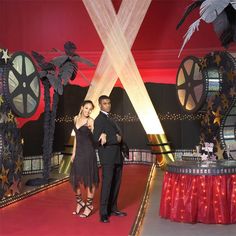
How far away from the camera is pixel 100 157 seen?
16.1 feet

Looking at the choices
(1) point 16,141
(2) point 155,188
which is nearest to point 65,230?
(1) point 16,141

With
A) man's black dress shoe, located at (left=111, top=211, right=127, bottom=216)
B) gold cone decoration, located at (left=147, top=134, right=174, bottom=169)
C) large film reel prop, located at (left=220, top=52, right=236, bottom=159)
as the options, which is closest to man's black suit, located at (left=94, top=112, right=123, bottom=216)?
man's black dress shoe, located at (left=111, top=211, right=127, bottom=216)

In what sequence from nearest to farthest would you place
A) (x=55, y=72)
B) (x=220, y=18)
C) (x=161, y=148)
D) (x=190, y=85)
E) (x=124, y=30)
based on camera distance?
1. (x=220, y=18)
2. (x=55, y=72)
3. (x=190, y=85)
4. (x=124, y=30)
5. (x=161, y=148)

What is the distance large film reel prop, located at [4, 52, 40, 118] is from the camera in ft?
19.7

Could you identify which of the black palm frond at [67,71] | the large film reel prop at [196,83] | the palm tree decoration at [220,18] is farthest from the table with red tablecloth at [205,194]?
the black palm frond at [67,71]

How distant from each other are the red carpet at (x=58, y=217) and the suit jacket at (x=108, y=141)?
688mm

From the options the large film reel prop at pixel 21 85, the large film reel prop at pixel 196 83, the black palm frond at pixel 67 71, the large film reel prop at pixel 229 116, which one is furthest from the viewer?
the black palm frond at pixel 67 71

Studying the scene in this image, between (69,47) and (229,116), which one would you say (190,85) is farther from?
(69,47)

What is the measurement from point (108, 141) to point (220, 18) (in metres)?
1.90

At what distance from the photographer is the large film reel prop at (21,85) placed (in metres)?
6.02

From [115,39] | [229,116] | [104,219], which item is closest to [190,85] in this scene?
[229,116]

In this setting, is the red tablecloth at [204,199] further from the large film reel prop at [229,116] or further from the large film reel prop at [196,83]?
the large film reel prop at [196,83]

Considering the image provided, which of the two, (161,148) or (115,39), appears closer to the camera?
(115,39)

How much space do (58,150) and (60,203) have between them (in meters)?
4.02
